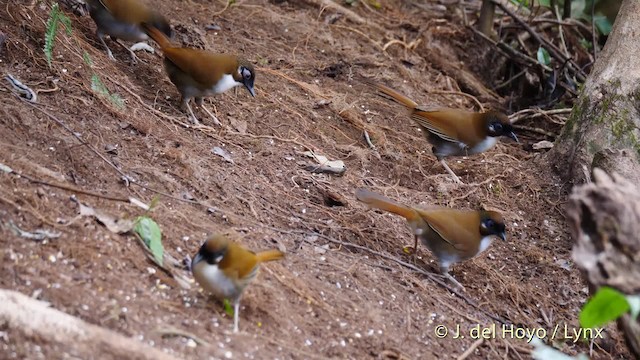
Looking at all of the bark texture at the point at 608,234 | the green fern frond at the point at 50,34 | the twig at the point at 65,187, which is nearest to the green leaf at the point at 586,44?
the green fern frond at the point at 50,34

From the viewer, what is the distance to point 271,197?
522 cm

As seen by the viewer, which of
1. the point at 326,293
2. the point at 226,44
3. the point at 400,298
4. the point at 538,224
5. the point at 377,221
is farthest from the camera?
the point at 226,44

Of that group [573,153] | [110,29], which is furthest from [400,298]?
[110,29]

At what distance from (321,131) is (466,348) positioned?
7.77 ft

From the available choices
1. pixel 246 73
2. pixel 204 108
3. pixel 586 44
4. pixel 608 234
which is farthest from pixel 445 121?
pixel 586 44

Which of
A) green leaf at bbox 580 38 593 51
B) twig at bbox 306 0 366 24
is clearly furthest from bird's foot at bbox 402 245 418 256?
green leaf at bbox 580 38 593 51

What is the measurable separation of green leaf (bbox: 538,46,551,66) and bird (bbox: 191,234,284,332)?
16.2ft

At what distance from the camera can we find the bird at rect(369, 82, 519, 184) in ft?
20.1

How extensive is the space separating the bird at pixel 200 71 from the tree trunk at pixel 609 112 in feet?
7.78

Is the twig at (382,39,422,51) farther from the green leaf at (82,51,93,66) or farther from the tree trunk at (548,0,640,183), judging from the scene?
the green leaf at (82,51,93,66)

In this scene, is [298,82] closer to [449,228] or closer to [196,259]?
[449,228]

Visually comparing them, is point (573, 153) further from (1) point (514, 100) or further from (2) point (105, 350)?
(2) point (105, 350)

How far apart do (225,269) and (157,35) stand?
2.69 meters

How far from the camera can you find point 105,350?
124 inches
